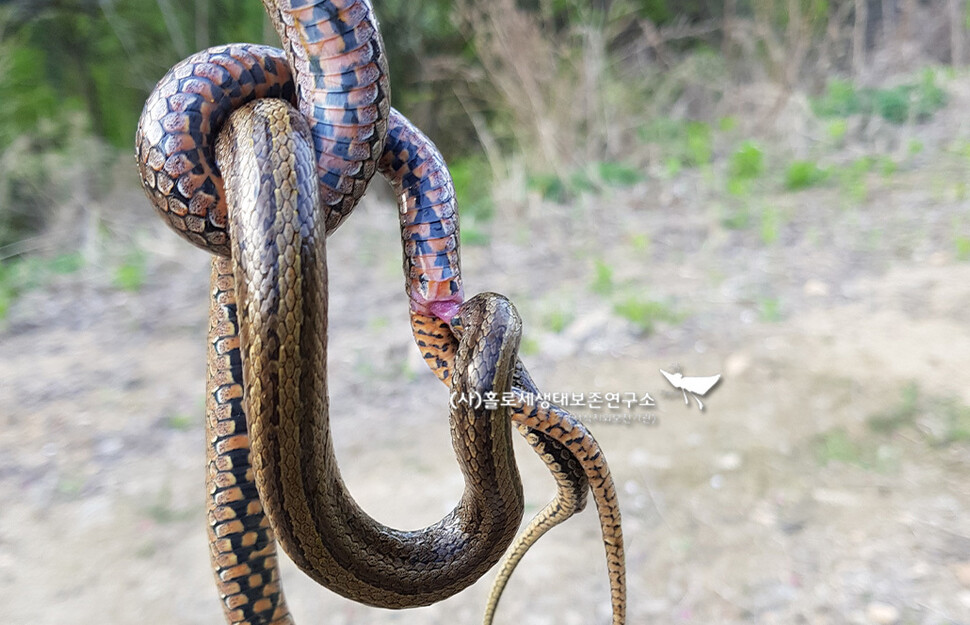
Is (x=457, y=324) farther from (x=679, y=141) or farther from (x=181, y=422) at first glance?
(x=679, y=141)

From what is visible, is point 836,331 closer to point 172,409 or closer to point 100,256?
point 172,409

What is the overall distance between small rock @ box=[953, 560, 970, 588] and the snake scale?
1515mm

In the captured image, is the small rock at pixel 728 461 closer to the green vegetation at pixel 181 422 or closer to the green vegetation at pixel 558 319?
the green vegetation at pixel 558 319

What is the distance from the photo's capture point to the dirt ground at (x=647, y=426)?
6.08ft

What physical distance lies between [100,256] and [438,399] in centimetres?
277

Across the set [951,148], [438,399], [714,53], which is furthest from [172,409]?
[714,53]

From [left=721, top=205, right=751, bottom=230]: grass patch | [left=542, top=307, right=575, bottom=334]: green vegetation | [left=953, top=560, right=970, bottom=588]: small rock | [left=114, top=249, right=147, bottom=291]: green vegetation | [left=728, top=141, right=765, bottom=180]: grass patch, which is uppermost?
[left=728, top=141, right=765, bottom=180]: grass patch

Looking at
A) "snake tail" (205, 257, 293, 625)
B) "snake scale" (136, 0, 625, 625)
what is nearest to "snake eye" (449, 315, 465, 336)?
"snake scale" (136, 0, 625, 625)

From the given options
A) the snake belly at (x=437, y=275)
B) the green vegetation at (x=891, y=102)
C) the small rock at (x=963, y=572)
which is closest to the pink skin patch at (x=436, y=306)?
the snake belly at (x=437, y=275)

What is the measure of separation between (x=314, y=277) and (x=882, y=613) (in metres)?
1.73

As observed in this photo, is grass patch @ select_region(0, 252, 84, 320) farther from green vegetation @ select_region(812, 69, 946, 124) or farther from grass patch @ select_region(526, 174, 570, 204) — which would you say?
green vegetation @ select_region(812, 69, 946, 124)

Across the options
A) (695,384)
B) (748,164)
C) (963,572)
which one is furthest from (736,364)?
(748,164)

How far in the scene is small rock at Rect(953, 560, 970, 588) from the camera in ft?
5.49

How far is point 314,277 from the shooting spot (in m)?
0.49
